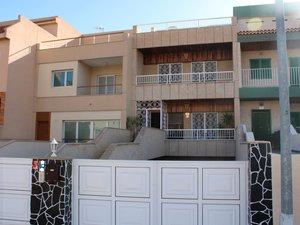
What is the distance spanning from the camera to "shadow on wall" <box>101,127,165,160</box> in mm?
14297

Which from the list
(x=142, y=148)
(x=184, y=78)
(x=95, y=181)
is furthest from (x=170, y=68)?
(x=95, y=181)

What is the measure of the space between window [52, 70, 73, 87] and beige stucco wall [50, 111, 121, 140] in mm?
2113

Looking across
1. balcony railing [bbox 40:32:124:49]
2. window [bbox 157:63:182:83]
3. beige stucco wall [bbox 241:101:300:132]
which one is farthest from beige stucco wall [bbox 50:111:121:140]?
beige stucco wall [bbox 241:101:300:132]

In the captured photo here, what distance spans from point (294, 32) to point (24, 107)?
17669 mm

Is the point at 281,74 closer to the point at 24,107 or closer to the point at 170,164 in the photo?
the point at 170,164

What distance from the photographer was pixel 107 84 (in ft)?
81.3

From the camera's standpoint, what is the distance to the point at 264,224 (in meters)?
7.37

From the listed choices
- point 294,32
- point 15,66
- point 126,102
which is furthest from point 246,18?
point 15,66

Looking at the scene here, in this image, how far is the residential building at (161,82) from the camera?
20891mm

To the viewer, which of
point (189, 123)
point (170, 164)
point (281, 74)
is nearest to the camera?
point (281, 74)

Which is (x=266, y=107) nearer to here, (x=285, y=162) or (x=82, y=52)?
(x=82, y=52)

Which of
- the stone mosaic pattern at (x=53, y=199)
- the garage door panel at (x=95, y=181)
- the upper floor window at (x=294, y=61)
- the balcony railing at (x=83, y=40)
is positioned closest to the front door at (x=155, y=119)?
the balcony railing at (x=83, y=40)

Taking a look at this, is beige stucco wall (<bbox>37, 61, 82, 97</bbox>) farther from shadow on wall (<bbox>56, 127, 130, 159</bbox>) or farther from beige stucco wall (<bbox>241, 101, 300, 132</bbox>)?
beige stucco wall (<bbox>241, 101, 300, 132</bbox>)

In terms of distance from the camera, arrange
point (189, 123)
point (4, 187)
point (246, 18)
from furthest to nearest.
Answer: point (189, 123)
point (246, 18)
point (4, 187)
